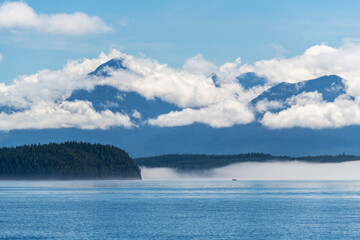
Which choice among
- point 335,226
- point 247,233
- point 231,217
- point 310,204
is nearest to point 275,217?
point 231,217

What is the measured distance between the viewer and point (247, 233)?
104 metres

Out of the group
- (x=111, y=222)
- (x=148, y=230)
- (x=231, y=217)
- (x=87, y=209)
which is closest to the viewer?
(x=148, y=230)

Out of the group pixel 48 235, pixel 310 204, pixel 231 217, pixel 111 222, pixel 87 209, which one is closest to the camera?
pixel 48 235

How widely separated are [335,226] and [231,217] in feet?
73.4

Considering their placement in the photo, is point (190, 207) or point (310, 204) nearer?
point (190, 207)

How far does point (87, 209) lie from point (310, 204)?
→ 181 ft

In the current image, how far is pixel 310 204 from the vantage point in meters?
168

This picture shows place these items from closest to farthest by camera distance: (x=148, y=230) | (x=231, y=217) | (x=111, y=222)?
(x=148, y=230) < (x=111, y=222) < (x=231, y=217)

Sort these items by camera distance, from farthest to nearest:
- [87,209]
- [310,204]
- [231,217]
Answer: [310,204] < [87,209] < [231,217]

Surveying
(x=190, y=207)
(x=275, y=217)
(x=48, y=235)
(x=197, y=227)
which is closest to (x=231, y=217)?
(x=275, y=217)

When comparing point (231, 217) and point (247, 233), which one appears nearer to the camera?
point (247, 233)

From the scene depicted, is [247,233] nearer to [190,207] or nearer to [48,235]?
[48,235]

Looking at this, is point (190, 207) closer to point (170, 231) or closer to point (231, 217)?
point (231, 217)

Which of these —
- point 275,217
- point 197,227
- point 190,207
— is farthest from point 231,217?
point 190,207
